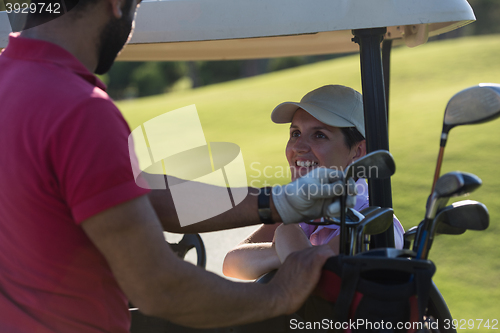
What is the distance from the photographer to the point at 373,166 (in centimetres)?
145

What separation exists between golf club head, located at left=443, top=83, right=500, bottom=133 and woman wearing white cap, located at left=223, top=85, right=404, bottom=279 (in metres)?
0.66

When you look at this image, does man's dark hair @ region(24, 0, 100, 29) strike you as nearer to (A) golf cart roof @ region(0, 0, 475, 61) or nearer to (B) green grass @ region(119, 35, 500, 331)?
(A) golf cart roof @ region(0, 0, 475, 61)

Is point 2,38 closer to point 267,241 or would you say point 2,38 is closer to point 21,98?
point 21,98

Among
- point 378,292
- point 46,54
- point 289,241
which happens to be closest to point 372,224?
point 378,292

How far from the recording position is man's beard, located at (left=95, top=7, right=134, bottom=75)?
127 centimetres

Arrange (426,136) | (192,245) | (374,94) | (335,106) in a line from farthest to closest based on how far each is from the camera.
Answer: (426,136) < (192,245) < (335,106) < (374,94)

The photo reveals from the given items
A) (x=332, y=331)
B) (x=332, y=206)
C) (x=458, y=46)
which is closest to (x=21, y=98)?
(x=332, y=206)

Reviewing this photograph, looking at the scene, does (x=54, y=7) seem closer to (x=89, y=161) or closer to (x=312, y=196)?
(x=89, y=161)

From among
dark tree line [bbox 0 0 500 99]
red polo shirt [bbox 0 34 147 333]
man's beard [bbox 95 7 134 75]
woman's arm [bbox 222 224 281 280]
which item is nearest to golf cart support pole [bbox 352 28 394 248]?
woman's arm [bbox 222 224 281 280]

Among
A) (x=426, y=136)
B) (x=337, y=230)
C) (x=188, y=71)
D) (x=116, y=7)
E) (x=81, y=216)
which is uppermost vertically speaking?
(x=116, y=7)

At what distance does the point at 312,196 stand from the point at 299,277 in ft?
0.76

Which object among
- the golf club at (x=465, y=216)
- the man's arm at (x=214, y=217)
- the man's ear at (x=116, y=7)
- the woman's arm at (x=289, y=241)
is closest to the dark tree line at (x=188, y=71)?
the woman's arm at (x=289, y=241)

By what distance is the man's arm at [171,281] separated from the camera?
108cm

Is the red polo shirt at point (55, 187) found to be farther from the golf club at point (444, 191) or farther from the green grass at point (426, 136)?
the green grass at point (426, 136)
